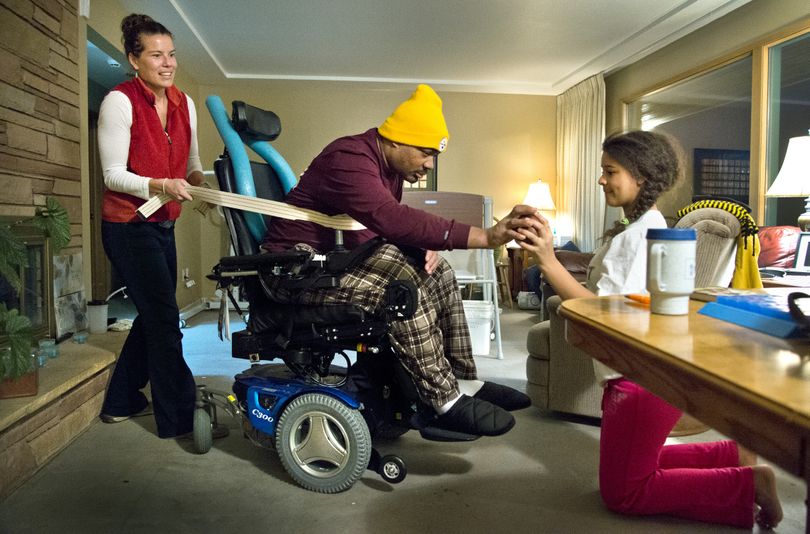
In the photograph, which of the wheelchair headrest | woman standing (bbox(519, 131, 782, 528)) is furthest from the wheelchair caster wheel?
the wheelchair headrest

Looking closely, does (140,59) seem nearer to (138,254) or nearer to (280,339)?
(138,254)

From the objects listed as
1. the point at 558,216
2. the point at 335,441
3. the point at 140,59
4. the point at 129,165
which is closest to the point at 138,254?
the point at 129,165

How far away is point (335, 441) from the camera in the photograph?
1.55 m

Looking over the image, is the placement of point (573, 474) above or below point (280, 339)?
below

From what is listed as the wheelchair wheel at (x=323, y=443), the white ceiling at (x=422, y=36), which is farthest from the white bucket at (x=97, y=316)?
the white ceiling at (x=422, y=36)

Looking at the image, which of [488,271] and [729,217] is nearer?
[729,217]

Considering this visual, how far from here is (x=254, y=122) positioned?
1706 mm

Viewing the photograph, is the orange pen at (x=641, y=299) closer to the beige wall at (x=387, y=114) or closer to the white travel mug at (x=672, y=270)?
the white travel mug at (x=672, y=270)

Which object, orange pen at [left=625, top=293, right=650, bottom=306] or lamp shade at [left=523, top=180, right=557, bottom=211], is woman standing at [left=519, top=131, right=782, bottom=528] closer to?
orange pen at [left=625, top=293, right=650, bottom=306]

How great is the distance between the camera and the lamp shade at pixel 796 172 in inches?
117

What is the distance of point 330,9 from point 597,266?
3.49 m

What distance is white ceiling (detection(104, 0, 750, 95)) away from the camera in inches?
163

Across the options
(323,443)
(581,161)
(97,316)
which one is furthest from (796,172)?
(97,316)

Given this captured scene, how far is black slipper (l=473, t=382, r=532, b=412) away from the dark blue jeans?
3.39 feet
